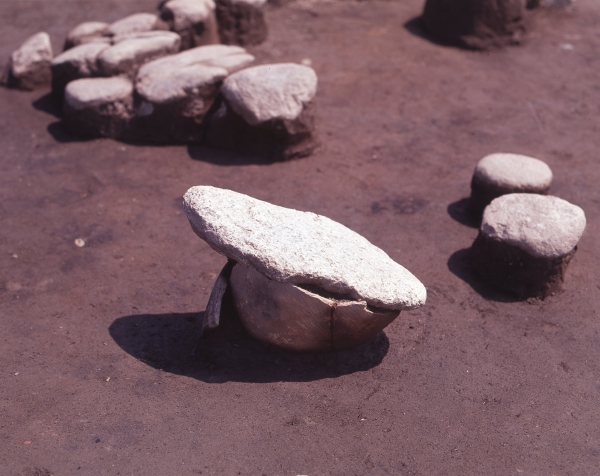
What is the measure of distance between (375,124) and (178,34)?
2486 mm

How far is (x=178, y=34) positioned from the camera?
732 cm

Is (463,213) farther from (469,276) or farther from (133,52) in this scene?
(133,52)

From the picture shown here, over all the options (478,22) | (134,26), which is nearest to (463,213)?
(478,22)

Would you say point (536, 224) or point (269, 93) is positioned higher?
point (269, 93)

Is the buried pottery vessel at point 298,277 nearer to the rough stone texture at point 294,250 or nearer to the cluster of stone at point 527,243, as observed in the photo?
the rough stone texture at point 294,250

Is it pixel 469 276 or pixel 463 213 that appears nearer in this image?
pixel 469 276

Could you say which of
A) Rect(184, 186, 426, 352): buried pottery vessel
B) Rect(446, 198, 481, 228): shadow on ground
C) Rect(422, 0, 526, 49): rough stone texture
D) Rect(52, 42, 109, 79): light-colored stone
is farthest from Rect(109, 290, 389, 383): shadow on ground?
Rect(422, 0, 526, 49): rough stone texture

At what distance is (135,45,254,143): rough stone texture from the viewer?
617 cm

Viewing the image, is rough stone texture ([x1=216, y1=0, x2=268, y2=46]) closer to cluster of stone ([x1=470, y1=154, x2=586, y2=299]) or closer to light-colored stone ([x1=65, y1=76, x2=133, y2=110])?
light-colored stone ([x1=65, y1=76, x2=133, y2=110])

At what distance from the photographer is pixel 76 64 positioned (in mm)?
6625

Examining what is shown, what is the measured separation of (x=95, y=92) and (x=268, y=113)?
1.79m

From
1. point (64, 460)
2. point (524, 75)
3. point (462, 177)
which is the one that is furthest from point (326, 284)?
point (524, 75)

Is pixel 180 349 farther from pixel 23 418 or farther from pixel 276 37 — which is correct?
pixel 276 37

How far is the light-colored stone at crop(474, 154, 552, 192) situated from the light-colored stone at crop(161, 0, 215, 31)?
3.82 meters
